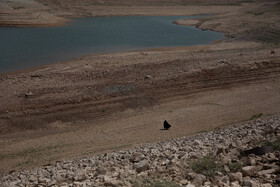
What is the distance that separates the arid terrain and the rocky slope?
1736mm

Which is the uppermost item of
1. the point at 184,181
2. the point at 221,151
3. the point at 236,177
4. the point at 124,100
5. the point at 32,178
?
the point at 236,177

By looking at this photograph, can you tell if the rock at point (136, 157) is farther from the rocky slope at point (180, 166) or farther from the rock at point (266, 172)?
the rock at point (266, 172)

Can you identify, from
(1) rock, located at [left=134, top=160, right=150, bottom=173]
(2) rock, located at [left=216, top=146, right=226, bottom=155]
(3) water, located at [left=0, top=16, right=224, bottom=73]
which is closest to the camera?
(1) rock, located at [left=134, top=160, right=150, bottom=173]

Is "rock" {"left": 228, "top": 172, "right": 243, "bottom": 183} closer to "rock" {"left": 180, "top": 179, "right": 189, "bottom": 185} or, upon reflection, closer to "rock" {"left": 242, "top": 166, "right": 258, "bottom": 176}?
"rock" {"left": 242, "top": 166, "right": 258, "bottom": 176}

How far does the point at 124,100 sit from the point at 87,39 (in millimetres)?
20379

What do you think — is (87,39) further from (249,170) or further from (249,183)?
(249,183)

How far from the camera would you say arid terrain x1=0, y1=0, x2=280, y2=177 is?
13.5 meters

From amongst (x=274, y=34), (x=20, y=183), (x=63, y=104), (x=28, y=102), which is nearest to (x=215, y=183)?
(x=20, y=183)

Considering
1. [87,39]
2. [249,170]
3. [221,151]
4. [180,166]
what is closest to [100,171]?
[180,166]

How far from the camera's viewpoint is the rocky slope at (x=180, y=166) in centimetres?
744

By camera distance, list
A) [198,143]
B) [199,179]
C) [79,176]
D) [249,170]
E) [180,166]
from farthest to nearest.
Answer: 1. [198,143]
2. [180,166]
3. [79,176]
4. [249,170]
5. [199,179]

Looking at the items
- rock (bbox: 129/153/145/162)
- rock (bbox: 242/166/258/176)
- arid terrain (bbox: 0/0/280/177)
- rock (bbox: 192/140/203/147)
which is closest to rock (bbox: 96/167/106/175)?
rock (bbox: 129/153/145/162)

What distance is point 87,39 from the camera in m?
37.1

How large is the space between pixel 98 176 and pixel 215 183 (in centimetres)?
272
